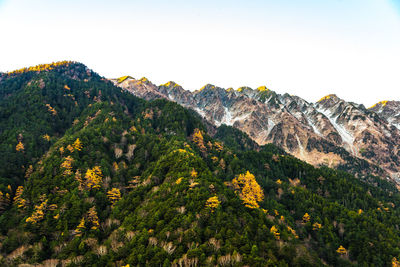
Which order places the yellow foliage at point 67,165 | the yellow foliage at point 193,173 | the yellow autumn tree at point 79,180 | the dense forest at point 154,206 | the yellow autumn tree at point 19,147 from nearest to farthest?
the dense forest at point 154,206 < the yellow foliage at point 193,173 < the yellow autumn tree at point 79,180 < the yellow foliage at point 67,165 < the yellow autumn tree at point 19,147

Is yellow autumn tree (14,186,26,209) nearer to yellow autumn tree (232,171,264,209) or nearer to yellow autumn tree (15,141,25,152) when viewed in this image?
yellow autumn tree (15,141,25,152)

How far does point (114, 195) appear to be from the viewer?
266 feet

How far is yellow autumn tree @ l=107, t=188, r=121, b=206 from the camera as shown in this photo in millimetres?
79875

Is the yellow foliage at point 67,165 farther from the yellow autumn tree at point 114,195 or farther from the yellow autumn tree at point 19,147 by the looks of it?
the yellow autumn tree at point 19,147

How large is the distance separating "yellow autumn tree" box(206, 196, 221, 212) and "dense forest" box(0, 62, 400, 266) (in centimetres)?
29

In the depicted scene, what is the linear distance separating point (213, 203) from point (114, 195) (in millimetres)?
45419

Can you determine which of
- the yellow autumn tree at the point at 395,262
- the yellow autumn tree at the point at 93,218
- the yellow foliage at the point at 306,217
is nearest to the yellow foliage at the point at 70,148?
the yellow autumn tree at the point at 93,218

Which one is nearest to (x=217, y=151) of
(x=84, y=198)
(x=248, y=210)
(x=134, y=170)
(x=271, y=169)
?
(x=271, y=169)

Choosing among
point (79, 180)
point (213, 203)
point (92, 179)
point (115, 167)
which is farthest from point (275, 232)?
point (115, 167)

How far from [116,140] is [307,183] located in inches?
5351

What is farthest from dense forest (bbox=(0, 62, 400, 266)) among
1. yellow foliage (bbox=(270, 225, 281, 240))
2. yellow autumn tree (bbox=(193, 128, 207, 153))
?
yellow autumn tree (bbox=(193, 128, 207, 153))

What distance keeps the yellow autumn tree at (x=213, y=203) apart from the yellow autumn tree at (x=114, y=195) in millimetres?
42330

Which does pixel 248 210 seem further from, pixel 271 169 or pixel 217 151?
pixel 271 169

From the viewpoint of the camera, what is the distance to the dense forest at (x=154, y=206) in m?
48.2
